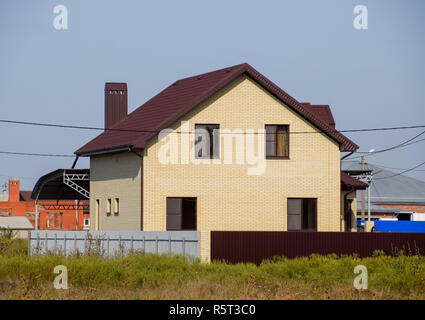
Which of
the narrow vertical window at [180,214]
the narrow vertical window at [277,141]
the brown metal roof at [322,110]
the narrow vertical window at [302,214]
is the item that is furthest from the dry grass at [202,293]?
the brown metal roof at [322,110]

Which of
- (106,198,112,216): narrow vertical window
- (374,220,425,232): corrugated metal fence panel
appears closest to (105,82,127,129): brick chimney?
(106,198,112,216): narrow vertical window

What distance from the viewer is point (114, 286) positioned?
2045cm

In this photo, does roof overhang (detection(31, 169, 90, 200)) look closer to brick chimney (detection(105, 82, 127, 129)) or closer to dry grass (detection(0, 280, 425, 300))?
brick chimney (detection(105, 82, 127, 129))

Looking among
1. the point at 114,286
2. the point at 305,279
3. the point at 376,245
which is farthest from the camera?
the point at 376,245

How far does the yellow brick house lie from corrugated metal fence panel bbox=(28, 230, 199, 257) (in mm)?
1917

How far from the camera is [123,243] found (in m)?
29.2

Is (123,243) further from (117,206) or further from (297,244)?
(297,244)

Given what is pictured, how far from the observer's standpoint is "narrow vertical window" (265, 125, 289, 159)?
3284cm

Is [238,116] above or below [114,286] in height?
above

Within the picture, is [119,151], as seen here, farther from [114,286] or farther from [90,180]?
[114,286]

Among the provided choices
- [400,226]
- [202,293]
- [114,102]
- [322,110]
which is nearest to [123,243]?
[202,293]

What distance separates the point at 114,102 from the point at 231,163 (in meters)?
9.33
